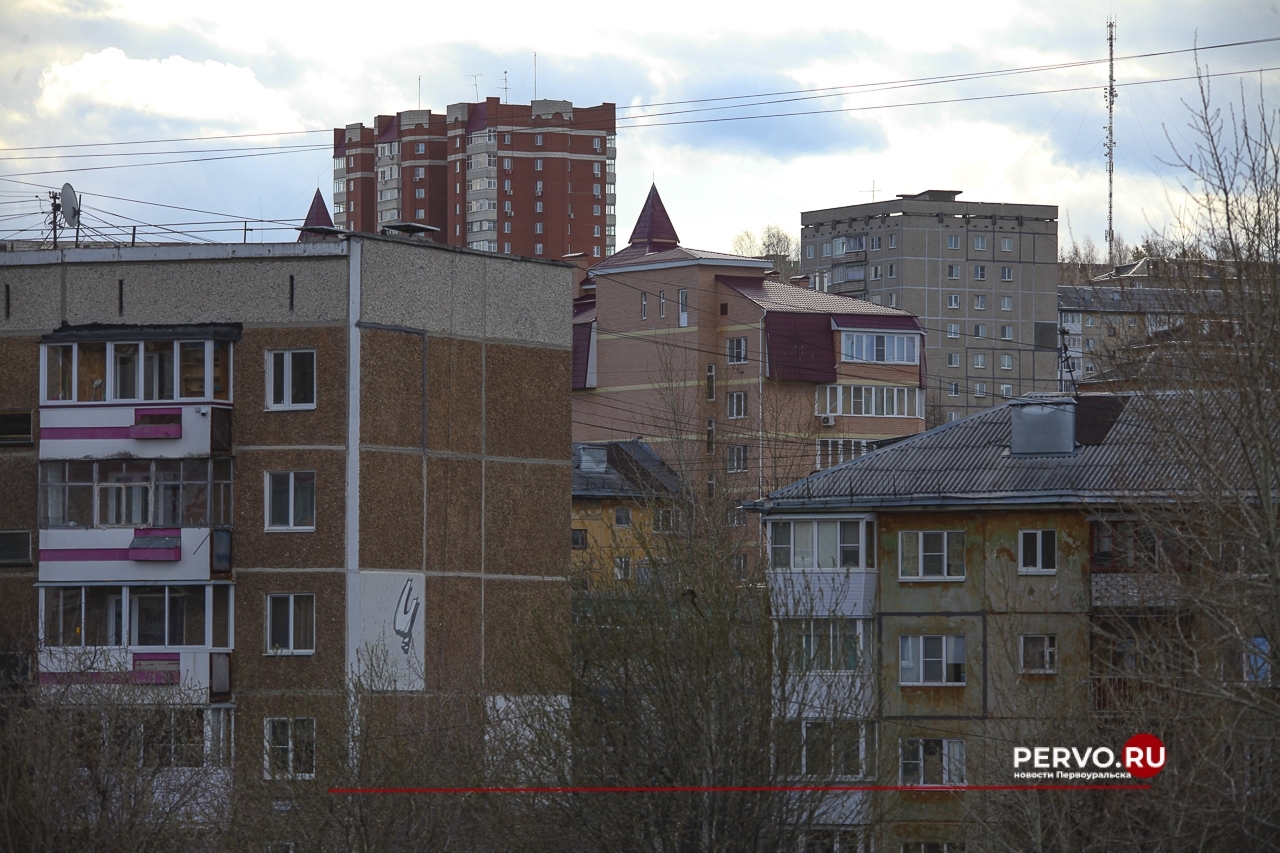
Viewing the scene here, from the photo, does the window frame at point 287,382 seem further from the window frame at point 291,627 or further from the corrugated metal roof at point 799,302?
the corrugated metal roof at point 799,302

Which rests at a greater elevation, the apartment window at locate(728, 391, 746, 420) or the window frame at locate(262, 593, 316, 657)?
the apartment window at locate(728, 391, 746, 420)

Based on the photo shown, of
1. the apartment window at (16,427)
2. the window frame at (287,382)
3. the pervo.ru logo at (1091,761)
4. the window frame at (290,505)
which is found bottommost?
the pervo.ru logo at (1091,761)

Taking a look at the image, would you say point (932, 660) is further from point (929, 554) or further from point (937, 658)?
point (929, 554)

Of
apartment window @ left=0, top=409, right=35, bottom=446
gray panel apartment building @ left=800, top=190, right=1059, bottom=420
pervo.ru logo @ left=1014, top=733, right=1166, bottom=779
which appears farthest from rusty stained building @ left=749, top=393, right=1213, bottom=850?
gray panel apartment building @ left=800, top=190, right=1059, bottom=420

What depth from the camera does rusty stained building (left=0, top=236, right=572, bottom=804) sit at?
4166cm

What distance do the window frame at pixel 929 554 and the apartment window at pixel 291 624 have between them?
15.0m

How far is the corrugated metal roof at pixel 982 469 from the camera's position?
45.0m

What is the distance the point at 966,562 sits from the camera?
46.4m

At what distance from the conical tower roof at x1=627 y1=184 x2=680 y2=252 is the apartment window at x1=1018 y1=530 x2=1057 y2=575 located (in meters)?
61.3

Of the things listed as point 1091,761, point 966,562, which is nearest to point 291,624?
point 966,562

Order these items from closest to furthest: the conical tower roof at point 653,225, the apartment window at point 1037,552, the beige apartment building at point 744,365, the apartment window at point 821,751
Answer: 1. the apartment window at point 821,751
2. the apartment window at point 1037,552
3. the beige apartment building at point 744,365
4. the conical tower roof at point 653,225

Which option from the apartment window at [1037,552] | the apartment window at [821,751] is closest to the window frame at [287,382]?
the apartment window at [821,751]

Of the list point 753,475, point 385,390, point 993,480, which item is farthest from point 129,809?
point 753,475

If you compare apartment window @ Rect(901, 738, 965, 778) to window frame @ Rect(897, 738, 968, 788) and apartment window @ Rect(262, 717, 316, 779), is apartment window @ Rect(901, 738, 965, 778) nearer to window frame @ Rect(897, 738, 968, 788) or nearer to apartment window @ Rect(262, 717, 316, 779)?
window frame @ Rect(897, 738, 968, 788)
